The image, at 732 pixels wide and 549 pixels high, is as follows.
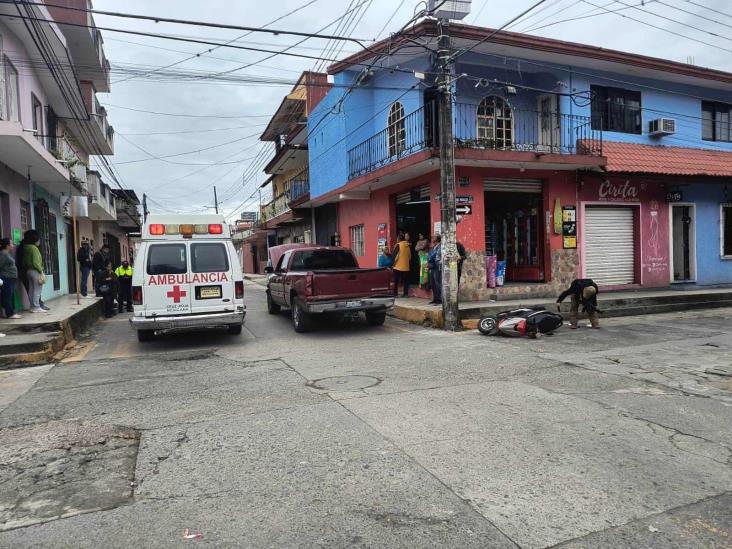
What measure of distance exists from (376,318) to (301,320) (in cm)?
189

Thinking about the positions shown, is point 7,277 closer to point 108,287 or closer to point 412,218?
point 108,287

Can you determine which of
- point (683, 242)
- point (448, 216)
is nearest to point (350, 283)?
point (448, 216)

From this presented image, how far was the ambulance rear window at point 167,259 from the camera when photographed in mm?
9383

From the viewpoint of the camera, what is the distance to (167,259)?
31.2 ft

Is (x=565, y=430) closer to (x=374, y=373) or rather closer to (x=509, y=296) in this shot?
(x=374, y=373)

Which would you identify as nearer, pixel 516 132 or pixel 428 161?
pixel 428 161

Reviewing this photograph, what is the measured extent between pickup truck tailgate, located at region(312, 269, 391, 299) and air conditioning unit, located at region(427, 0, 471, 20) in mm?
5586

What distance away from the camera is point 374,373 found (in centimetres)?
709

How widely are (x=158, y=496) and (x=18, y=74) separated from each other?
44.4 feet

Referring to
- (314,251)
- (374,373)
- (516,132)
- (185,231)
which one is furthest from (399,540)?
(516,132)

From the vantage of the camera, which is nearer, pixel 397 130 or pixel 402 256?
pixel 402 256

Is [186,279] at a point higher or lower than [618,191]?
lower

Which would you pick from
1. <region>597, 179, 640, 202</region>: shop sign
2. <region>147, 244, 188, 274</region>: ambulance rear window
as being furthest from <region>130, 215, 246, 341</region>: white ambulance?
<region>597, 179, 640, 202</region>: shop sign

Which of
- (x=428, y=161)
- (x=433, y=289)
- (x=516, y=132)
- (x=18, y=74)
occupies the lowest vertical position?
(x=433, y=289)
